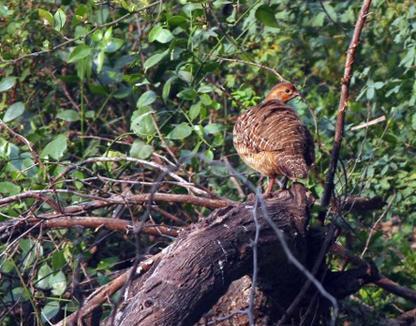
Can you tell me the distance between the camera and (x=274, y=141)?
566cm

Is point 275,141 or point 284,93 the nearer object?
point 275,141

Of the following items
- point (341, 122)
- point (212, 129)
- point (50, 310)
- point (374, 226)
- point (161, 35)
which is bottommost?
point (374, 226)

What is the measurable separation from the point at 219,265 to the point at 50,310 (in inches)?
49.9

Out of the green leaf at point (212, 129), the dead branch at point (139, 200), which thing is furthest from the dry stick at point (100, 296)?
the green leaf at point (212, 129)

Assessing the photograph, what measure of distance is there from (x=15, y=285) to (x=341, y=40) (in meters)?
3.63

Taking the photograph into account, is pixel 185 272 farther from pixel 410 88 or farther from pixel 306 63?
pixel 306 63

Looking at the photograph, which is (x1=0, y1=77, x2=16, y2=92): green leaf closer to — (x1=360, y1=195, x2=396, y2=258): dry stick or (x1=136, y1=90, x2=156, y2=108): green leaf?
(x1=136, y1=90, x2=156, y2=108): green leaf

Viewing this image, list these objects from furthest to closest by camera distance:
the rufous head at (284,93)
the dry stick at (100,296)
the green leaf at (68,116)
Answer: the rufous head at (284,93), the green leaf at (68,116), the dry stick at (100,296)

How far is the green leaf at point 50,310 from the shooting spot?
523 cm

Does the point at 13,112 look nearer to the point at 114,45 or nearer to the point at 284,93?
the point at 114,45

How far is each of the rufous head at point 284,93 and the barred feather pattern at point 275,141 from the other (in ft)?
0.91

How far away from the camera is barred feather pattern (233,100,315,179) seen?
18.0 feet

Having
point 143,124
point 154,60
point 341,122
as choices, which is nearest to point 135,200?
point 143,124

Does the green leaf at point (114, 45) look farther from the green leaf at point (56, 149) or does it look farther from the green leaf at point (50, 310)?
the green leaf at point (50, 310)
